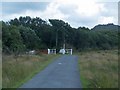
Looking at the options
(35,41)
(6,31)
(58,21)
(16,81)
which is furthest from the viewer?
(58,21)

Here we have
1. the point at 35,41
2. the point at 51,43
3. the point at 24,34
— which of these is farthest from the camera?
the point at 51,43

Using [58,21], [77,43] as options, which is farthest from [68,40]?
[58,21]

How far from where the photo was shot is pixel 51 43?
3659 inches

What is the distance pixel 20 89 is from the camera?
41.0 ft

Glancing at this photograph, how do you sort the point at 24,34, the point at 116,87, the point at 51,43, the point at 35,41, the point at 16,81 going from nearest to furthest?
the point at 116,87, the point at 16,81, the point at 24,34, the point at 35,41, the point at 51,43

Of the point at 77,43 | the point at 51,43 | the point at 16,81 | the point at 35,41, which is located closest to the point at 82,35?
the point at 77,43

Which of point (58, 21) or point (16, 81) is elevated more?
point (58, 21)

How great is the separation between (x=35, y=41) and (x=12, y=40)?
92.0ft

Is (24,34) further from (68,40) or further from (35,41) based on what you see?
(68,40)

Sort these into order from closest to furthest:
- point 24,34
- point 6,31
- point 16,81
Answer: point 16,81
point 6,31
point 24,34

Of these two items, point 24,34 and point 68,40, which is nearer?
point 24,34

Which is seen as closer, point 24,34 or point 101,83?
point 101,83

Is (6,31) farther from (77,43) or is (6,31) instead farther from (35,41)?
(77,43)

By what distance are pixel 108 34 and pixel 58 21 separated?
16.4 metres
